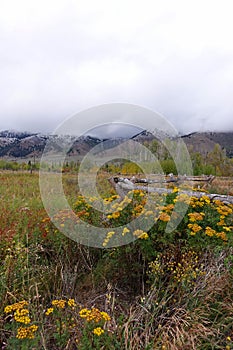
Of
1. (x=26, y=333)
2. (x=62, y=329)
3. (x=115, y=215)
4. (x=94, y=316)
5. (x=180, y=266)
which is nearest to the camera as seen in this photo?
(x=26, y=333)

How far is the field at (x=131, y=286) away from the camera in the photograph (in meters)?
2.10

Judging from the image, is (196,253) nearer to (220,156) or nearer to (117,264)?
(117,264)

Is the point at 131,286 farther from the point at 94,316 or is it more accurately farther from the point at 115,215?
the point at 94,316

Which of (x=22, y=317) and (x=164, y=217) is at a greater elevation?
(x=164, y=217)

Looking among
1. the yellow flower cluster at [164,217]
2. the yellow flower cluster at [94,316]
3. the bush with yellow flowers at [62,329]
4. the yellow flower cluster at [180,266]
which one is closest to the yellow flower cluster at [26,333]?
the bush with yellow flowers at [62,329]

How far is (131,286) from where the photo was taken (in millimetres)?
3201

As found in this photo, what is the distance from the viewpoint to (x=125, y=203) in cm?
339

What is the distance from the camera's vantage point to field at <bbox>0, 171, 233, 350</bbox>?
6.89 feet

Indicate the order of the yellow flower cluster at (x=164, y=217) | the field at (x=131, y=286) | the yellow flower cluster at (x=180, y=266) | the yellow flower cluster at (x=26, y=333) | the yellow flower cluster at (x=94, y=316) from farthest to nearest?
the yellow flower cluster at (x=164, y=217), the yellow flower cluster at (x=180, y=266), the field at (x=131, y=286), the yellow flower cluster at (x=94, y=316), the yellow flower cluster at (x=26, y=333)

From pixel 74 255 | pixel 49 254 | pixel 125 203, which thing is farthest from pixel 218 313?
pixel 49 254

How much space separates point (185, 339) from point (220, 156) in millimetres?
54954

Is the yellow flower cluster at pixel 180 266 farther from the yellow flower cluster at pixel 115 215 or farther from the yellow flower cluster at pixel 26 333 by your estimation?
the yellow flower cluster at pixel 26 333

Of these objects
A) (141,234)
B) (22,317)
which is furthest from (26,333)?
(141,234)

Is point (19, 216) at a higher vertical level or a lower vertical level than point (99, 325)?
higher
